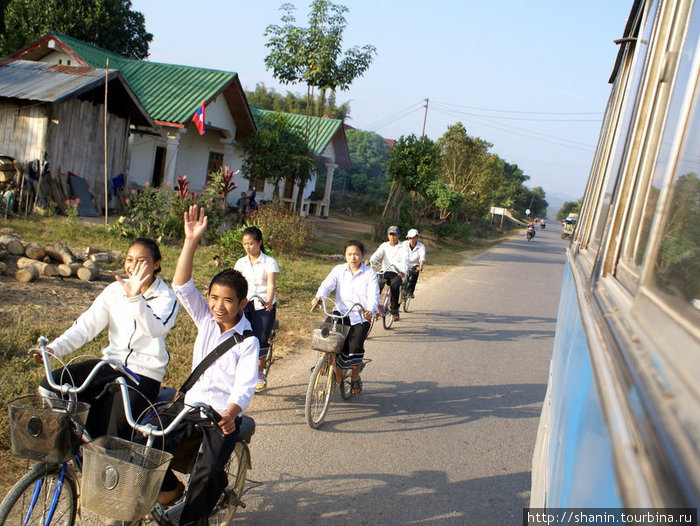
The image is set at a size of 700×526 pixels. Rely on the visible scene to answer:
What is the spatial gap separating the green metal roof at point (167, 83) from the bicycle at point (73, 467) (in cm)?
1802

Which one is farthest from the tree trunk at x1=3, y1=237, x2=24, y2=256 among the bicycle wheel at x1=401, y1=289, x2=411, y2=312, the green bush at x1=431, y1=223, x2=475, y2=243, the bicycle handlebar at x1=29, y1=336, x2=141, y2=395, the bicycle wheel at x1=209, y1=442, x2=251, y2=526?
the green bush at x1=431, y1=223, x2=475, y2=243

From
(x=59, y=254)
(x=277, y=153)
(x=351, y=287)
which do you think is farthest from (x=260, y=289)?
(x=277, y=153)

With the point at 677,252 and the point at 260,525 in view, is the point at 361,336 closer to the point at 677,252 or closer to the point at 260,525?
the point at 260,525

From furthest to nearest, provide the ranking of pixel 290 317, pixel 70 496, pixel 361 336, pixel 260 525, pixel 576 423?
pixel 290 317 < pixel 361 336 < pixel 260 525 < pixel 70 496 < pixel 576 423

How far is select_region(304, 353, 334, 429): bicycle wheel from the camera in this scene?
4.95 meters

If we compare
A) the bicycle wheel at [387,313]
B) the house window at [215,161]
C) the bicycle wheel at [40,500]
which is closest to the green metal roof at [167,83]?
the house window at [215,161]

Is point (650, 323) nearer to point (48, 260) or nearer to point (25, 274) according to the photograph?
point (25, 274)

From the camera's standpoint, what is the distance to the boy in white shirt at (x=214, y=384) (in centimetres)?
284

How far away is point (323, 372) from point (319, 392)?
0.20m

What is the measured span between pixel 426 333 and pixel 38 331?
5542 mm

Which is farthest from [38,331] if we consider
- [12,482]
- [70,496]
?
[70,496]

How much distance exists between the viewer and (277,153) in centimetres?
2064

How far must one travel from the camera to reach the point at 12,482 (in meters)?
3.51

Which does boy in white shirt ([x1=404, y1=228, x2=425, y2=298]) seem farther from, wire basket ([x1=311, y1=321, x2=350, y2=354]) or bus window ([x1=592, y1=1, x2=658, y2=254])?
bus window ([x1=592, y1=1, x2=658, y2=254])
